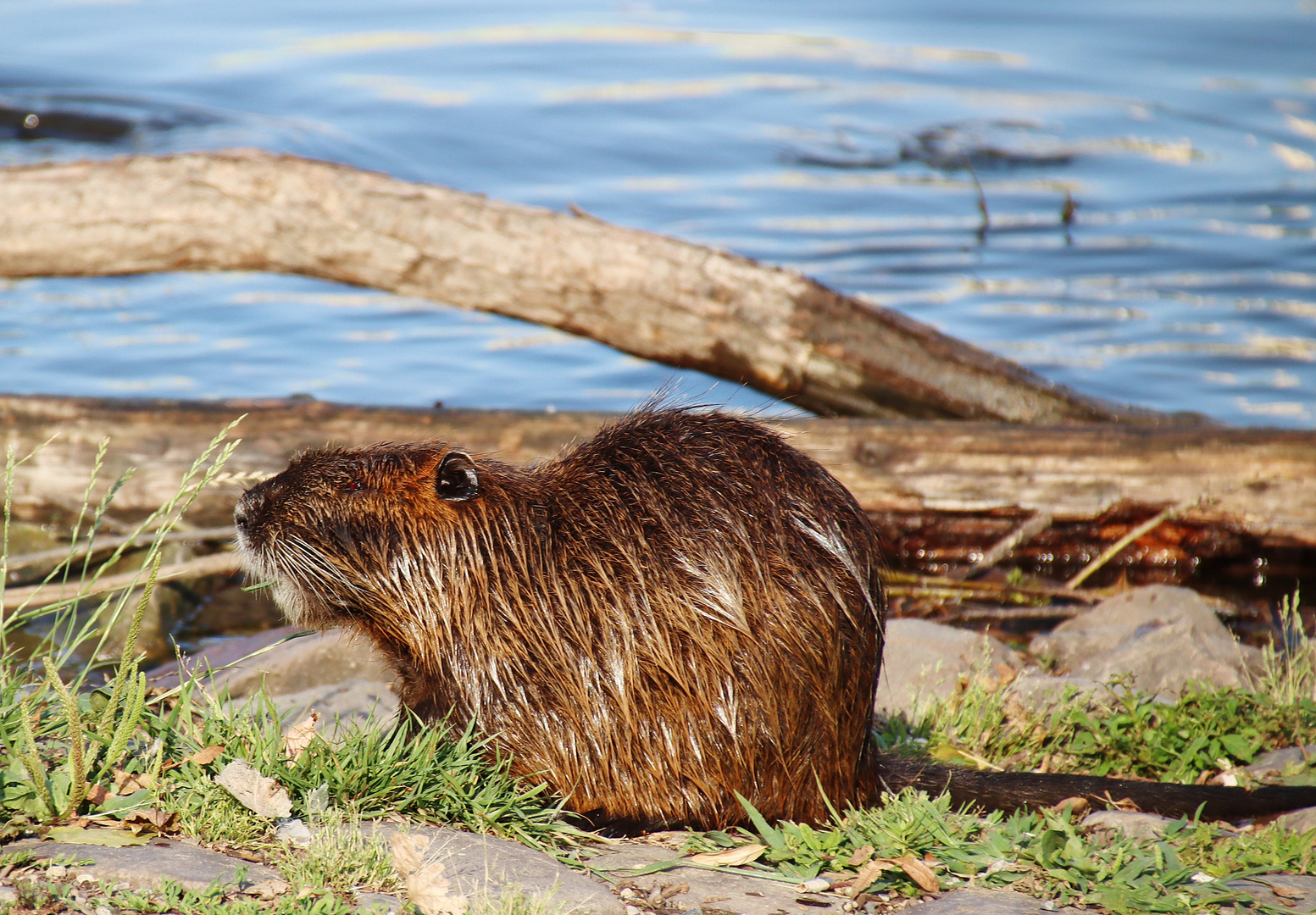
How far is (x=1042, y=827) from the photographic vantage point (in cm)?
294

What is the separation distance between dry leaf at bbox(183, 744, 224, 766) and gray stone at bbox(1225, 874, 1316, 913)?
2215mm

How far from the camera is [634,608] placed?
9.52ft

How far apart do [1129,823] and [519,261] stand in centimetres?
405

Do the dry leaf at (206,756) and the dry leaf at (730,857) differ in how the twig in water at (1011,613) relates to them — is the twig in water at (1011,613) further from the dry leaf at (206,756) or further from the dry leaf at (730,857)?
the dry leaf at (206,756)

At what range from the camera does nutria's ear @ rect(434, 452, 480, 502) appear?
3.04 meters

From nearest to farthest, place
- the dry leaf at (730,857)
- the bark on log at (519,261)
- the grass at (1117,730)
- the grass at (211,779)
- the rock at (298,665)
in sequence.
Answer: the grass at (211,779), the dry leaf at (730,857), the grass at (1117,730), the rock at (298,665), the bark on log at (519,261)

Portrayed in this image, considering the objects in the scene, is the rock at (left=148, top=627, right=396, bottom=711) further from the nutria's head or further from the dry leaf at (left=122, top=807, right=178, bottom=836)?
the dry leaf at (left=122, top=807, right=178, bottom=836)

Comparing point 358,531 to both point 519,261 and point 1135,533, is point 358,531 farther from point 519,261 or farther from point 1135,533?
point 1135,533

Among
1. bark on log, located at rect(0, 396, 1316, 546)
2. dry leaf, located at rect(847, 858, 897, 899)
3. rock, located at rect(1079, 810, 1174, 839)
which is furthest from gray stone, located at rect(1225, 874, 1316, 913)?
bark on log, located at rect(0, 396, 1316, 546)

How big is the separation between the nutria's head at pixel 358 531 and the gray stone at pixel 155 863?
0.74 metres

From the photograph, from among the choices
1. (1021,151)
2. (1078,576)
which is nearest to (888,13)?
(1021,151)

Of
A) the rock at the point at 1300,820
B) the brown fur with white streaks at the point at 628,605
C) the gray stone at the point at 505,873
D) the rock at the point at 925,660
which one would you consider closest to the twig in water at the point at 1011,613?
the rock at the point at 925,660

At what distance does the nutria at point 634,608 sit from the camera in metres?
2.87

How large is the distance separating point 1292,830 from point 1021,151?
12.6 m
